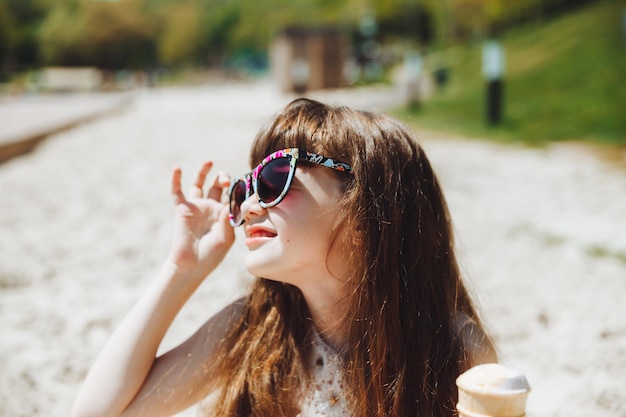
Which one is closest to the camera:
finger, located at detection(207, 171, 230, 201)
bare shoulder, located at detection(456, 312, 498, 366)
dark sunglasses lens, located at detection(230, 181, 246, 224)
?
bare shoulder, located at detection(456, 312, 498, 366)

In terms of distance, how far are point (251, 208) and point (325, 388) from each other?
450 millimetres

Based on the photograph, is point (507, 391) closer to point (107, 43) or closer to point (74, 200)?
point (74, 200)

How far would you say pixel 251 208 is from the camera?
1593mm

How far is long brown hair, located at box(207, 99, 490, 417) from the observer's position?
4.83ft

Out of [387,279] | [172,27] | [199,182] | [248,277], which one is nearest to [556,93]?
[248,277]

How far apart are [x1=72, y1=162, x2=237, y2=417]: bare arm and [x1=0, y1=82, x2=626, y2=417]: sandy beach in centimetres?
33

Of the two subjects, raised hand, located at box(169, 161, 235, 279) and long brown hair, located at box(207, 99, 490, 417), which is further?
raised hand, located at box(169, 161, 235, 279)

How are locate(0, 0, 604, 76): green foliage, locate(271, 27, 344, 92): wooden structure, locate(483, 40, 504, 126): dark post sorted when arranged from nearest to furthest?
locate(483, 40, 504, 126): dark post < locate(271, 27, 344, 92): wooden structure < locate(0, 0, 604, 76): green foliage

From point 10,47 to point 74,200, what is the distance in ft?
199

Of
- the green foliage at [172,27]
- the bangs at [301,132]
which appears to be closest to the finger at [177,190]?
the bangs at [301,132]

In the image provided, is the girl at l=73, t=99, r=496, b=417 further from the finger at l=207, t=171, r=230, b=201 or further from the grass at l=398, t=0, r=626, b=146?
the grass at l=398, t=0, r=626, b=146

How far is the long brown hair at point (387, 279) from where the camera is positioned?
147 cm

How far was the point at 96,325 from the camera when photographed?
122 inches

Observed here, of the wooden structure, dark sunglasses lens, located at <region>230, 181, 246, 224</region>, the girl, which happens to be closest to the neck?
the girl
